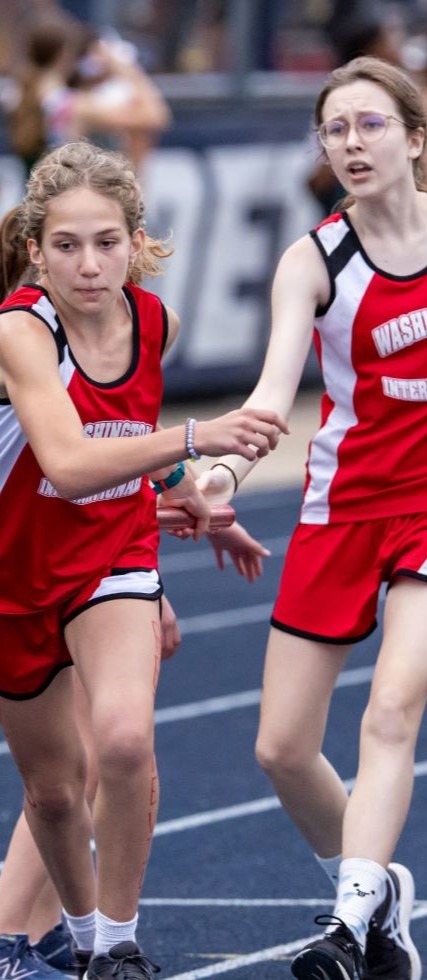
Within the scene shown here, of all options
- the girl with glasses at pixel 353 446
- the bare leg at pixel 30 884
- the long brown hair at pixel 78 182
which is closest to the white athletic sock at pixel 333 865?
the girl with glasses at pixel 353 446

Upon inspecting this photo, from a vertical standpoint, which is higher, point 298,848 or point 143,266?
point 143,266

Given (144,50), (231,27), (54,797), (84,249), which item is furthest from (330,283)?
(231,27)

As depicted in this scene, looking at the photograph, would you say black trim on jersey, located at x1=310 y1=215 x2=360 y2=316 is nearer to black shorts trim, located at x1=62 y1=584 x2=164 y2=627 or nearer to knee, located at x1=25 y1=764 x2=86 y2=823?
black shorts trim, located at x1=62 y1=584 x2=164 y2=627

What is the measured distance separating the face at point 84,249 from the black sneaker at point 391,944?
4.70 ft

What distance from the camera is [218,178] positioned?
41.6ft

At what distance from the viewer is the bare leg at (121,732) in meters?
3.67

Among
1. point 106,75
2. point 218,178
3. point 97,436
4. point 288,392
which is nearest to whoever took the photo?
point 97,436

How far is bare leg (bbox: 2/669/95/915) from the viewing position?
3883 mm

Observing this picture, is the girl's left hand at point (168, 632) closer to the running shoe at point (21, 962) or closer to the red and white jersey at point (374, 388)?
the red and white jersey at point (374, 388)

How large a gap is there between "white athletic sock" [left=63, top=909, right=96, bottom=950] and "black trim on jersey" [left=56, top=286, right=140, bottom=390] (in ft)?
3.81

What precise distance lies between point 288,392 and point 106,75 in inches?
313

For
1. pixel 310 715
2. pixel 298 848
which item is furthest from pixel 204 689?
pixel 310 715

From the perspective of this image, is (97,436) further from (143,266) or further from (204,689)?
(204,689)

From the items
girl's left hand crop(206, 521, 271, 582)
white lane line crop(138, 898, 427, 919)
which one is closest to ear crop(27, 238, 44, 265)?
girl's left hand crop(206, 521, 271, 582)
